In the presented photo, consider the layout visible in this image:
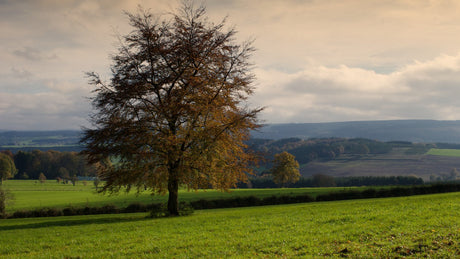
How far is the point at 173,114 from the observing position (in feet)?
84.4

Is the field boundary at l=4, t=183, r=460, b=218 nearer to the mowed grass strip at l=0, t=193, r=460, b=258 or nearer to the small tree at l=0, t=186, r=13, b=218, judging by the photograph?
the small tree at l=0, t=186, r=13, b=218

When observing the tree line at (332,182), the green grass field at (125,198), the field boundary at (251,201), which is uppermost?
the field boundary at (251,201)

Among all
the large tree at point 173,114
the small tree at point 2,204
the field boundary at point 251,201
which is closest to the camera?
the large tree at point 173,114

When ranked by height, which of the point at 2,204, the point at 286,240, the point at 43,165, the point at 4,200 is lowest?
the point at 43,165

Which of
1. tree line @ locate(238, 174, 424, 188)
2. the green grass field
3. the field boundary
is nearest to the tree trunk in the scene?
the green grass field

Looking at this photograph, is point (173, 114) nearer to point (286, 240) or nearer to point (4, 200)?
point (286, 240)

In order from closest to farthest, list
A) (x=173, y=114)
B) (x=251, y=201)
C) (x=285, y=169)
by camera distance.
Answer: (x=173, y=114), (x=251, y=201), (x=285, y=169)

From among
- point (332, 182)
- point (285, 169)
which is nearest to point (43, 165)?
point (285, 169)

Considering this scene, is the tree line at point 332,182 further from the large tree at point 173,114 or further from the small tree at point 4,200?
the large tree at point 173,114

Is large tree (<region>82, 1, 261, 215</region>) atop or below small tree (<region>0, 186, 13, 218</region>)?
atop

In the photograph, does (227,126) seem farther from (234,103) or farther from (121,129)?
(121,129)

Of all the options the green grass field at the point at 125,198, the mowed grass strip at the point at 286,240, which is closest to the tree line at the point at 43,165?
the green grass field at the point at 125,198

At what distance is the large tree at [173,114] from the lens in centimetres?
2569

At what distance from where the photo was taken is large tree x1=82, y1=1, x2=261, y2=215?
25688 millimetres
